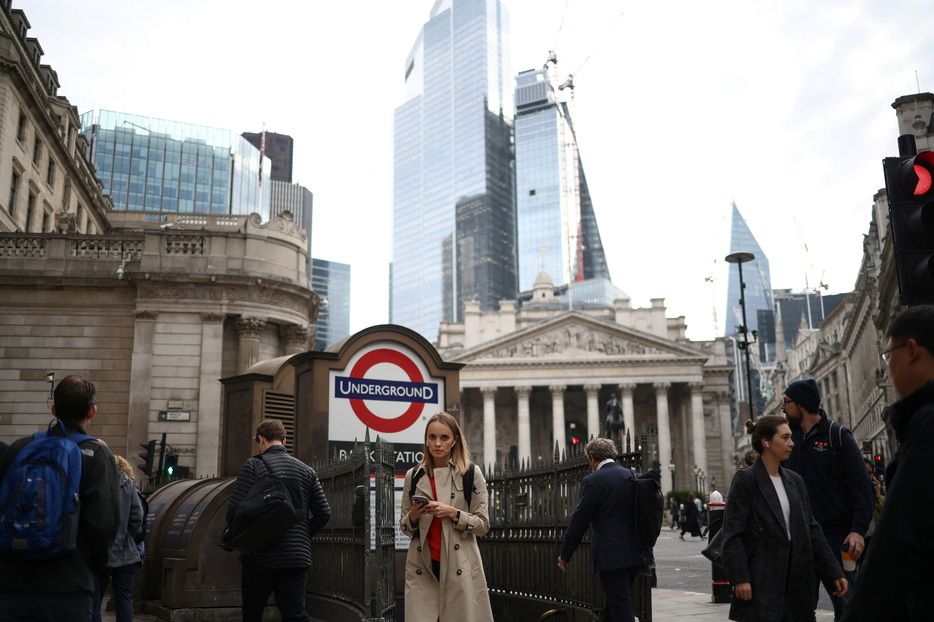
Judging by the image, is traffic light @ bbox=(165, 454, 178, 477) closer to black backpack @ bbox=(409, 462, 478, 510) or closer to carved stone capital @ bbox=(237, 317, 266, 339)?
carved stone capital @ bbox=(237, 317, 266, 339)

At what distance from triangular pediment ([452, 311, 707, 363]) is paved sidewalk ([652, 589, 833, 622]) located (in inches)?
2267

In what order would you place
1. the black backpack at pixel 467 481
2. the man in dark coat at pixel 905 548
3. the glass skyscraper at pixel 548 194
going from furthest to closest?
the glass skyscraper at pixel 548 194 → the black backpack at pixel 467 481 → the man in dark coat at pixel 905 548

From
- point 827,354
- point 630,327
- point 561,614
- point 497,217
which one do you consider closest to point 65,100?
point 561,614

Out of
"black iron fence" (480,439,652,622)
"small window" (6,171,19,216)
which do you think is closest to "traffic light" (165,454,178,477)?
"black iron fence" (480,439,652,622)

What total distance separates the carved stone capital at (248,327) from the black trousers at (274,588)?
2001cm

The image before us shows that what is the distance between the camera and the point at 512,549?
891 cm

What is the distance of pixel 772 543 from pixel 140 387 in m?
22.1

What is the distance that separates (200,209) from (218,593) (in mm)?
91795

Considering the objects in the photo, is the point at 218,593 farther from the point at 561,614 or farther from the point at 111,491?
the point at 111,491

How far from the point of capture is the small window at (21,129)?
32.8 metres

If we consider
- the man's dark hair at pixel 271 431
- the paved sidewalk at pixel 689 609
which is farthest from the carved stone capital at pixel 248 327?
the man's dark hair at pixel 271 431

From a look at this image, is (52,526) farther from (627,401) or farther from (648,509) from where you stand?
(627,401)

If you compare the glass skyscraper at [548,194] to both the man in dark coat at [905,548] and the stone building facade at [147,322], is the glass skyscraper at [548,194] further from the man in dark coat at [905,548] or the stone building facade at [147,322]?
the man in dark coat at [905,548]

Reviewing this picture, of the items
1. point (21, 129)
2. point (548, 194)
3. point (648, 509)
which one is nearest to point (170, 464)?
point (648, 509)
